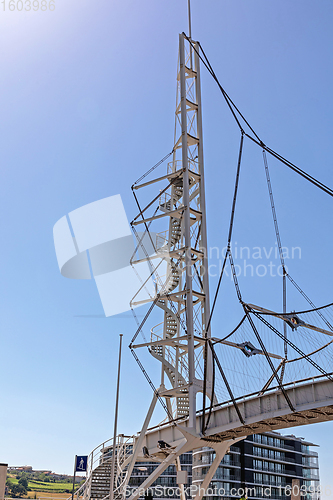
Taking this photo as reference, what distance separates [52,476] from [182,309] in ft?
513

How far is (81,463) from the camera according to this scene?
35.8m

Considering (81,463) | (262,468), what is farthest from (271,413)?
(262,468)

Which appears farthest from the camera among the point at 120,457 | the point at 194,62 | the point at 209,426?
the point at 194,62

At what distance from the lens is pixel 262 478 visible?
297 ft

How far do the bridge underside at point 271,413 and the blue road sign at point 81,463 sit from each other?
1026 cm

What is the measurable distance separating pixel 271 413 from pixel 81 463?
60.8 ft

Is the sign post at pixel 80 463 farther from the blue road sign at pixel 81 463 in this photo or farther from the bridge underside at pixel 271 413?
the bridge underside at pixel 271 413

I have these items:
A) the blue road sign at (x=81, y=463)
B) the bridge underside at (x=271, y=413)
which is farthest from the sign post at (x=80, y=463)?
the bridge underside at (x=271, y=413)

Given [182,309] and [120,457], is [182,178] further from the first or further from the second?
[120,457]

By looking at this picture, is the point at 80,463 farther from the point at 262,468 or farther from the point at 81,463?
the point at 262,468

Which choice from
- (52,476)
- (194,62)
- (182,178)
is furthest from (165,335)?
(52,476)

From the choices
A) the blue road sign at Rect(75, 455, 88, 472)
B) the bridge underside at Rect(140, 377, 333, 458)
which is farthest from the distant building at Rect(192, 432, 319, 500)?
the bridge underside at Rect(140, 377, 333, 458)

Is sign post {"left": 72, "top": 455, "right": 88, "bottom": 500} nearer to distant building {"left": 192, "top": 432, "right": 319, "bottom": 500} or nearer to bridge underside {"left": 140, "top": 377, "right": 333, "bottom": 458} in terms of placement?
bridge underside {"left": 140, "top": 377, "right": 333, "bottom": 458}

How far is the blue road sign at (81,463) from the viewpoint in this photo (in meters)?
35.6
